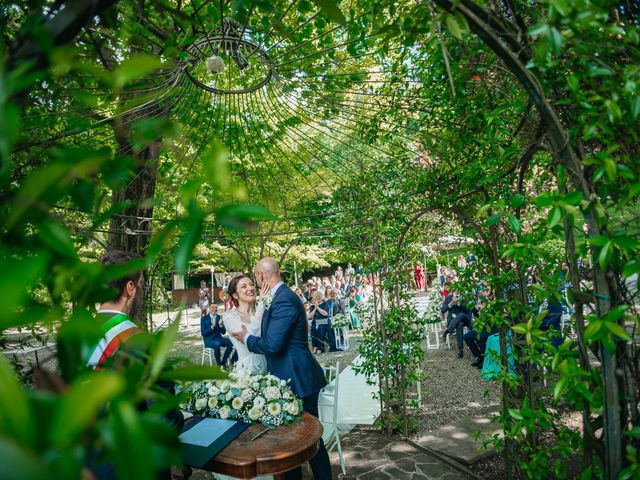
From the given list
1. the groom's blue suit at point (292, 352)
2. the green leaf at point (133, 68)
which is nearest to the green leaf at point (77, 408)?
the green leaf at point (133, 68)

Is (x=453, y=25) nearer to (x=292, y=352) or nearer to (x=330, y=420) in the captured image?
(x=292, y=352)

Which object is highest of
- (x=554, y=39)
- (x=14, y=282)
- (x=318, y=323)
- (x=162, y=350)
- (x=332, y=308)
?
(x=554, y=39)

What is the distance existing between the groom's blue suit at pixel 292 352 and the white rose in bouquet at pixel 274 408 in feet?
1.81

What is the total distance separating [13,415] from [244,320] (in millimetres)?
4565

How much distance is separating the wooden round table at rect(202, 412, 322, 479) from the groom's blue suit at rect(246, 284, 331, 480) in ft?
1.99

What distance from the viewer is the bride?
168 inches

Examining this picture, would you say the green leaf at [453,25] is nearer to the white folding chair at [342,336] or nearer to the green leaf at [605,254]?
the green leaf at [605,254]

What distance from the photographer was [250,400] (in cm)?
316

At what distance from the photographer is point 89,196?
0.72 metres

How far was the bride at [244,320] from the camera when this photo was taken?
426 centimetres

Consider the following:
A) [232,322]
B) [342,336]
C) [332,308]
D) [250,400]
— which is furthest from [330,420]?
[332,308]

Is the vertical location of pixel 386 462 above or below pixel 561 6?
below

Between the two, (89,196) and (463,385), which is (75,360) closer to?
(89,196)

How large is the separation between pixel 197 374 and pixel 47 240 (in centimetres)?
28
